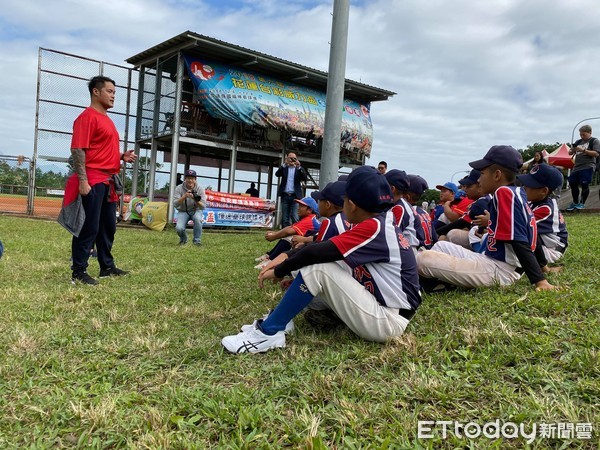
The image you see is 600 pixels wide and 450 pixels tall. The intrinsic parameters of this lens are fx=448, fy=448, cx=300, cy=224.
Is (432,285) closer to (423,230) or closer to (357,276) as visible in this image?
(423,230)

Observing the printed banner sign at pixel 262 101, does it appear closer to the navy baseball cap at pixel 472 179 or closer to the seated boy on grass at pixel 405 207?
the navy baseball cap at pixel 472 179

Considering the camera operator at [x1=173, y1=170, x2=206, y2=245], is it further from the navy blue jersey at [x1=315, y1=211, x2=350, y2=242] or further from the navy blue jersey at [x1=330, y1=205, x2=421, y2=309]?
the navy blue jersey at [x1=330, y1=205, x2=421, y2=309]

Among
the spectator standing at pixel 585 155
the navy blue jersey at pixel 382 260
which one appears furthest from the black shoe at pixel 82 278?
the spectator standing at pixel 585 155

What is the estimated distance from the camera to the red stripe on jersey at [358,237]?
2471mm

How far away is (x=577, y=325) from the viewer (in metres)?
2.62

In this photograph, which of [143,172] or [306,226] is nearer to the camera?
[306,226]

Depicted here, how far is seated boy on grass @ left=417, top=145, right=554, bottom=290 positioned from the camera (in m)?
3.29

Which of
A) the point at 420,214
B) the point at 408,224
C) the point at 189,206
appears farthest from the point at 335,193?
the point at 189,206

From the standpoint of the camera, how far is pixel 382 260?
2.57m

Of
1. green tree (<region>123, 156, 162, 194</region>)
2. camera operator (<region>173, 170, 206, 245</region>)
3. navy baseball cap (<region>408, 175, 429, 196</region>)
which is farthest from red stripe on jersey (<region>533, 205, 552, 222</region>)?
green tree (<region>123, 156, 162, 194</region>)

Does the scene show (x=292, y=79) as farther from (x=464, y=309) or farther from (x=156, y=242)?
(x=464, y=309)

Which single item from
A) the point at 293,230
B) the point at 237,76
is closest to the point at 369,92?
the point at 237,76

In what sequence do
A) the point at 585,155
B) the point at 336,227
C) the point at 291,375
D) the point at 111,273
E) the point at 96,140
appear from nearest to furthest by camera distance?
the point at 291,375
the point at 336,227
the point at 96,140
the point at 111,273
the point at 585,155

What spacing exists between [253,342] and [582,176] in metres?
9.93
